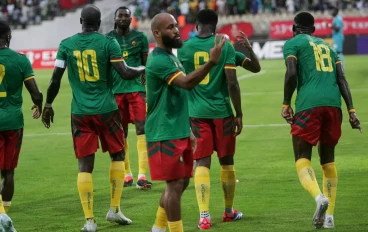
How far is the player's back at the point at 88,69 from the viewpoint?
9.96 m

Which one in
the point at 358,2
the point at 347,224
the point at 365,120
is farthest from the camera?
the point at 358,2

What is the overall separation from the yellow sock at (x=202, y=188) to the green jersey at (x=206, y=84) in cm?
66

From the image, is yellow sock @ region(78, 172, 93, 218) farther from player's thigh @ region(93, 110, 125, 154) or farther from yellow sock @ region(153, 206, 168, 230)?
yellow sock @ region(153, 206, 168, 230)

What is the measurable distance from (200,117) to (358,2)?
3910 cm

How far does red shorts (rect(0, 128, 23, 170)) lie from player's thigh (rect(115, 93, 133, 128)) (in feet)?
10.9

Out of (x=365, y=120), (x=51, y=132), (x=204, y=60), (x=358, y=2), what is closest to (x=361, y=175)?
(x=204, y=60)

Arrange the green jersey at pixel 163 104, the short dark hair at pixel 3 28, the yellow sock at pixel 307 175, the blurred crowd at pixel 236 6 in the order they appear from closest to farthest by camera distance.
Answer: the green jersey at pixel 163 104, the yellow sock at pixel 307 175, the short dark hair at pixel 3 28, the blurred crowd at pixel 236 6

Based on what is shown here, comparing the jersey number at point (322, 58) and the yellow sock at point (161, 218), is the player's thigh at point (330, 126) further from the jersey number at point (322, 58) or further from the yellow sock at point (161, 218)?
the yellow sock at point (161, 218)

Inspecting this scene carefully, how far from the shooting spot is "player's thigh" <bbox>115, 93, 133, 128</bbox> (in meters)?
13.4

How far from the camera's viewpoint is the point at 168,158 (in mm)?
8359

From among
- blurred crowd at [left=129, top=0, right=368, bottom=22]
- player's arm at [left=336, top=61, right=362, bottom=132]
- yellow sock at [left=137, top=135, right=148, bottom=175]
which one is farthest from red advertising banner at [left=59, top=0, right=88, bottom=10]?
player's arm at [left=336, top=61, right=362, bottom=132]

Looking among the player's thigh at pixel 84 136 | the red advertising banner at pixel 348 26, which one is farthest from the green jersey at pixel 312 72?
the red advertising banner at pixel 348 26

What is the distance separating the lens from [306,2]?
4803cm

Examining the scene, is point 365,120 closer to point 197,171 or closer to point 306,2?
point 197,171
